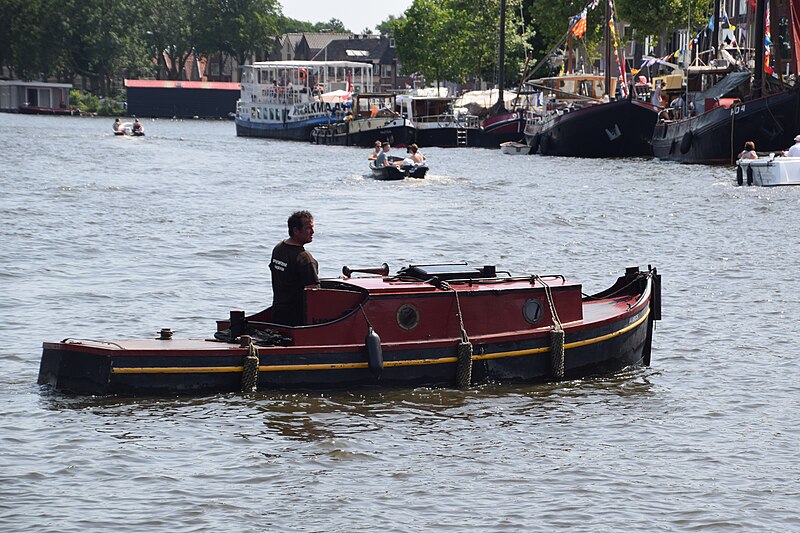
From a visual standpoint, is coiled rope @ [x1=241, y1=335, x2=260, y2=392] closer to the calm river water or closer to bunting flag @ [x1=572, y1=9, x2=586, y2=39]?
the calm river water

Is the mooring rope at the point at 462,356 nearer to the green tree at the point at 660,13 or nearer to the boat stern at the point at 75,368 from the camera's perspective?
the boat stern at the point at 75,368

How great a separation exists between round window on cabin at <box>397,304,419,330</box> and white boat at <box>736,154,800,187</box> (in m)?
29.7

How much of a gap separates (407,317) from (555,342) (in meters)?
1.75

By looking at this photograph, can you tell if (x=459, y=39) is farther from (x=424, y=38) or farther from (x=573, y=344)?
(x=573, y=344)

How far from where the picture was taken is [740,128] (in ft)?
173

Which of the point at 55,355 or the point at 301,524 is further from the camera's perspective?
the point at 55,355

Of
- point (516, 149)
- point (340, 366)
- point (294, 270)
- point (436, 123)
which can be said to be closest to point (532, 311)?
point (340, 366)

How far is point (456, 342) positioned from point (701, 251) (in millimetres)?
14644

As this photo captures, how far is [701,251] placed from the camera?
27.7 meters

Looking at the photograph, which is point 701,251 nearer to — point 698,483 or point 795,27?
point 698,483

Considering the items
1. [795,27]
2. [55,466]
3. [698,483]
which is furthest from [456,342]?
[795,27]

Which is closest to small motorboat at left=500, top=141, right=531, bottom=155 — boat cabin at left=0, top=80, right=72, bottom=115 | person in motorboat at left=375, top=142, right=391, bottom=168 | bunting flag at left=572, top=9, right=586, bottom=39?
bunting flag at left=572, top=9, right=586, bottom=39

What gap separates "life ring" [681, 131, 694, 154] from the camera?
185 ft

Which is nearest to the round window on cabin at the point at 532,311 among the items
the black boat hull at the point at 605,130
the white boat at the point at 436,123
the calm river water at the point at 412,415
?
the calm river water at the point at 412,415
